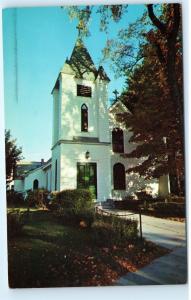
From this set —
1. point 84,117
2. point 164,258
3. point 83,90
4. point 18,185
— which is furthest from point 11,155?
point 164,258

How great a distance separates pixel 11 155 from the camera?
327cm

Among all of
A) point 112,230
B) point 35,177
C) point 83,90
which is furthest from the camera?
point 83,90

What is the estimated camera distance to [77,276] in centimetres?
323

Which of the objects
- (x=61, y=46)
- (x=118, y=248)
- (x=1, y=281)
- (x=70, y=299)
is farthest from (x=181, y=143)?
(x=1, y=281)

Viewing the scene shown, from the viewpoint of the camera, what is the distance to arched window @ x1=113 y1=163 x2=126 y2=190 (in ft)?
11.2

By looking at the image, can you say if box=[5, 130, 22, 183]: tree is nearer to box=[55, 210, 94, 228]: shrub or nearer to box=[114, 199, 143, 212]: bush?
box=[55, 210, 94, 228]: shrub

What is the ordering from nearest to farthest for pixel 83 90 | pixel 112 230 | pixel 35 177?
1. pixel 35 177
2. pixel 112 230
3. pixel 83 90

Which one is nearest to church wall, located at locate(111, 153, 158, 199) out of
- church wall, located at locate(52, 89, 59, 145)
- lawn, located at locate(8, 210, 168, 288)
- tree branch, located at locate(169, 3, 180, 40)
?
lawn, located at locate(8, 210, 168, 288)

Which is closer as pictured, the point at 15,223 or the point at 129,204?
the point at 15,223

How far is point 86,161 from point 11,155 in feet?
1.76

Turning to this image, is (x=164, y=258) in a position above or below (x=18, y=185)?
below

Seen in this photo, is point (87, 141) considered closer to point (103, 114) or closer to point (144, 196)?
point (103, 114)

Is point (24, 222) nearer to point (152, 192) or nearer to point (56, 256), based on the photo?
point (56, 256)

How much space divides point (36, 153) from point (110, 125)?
58 centimetres
